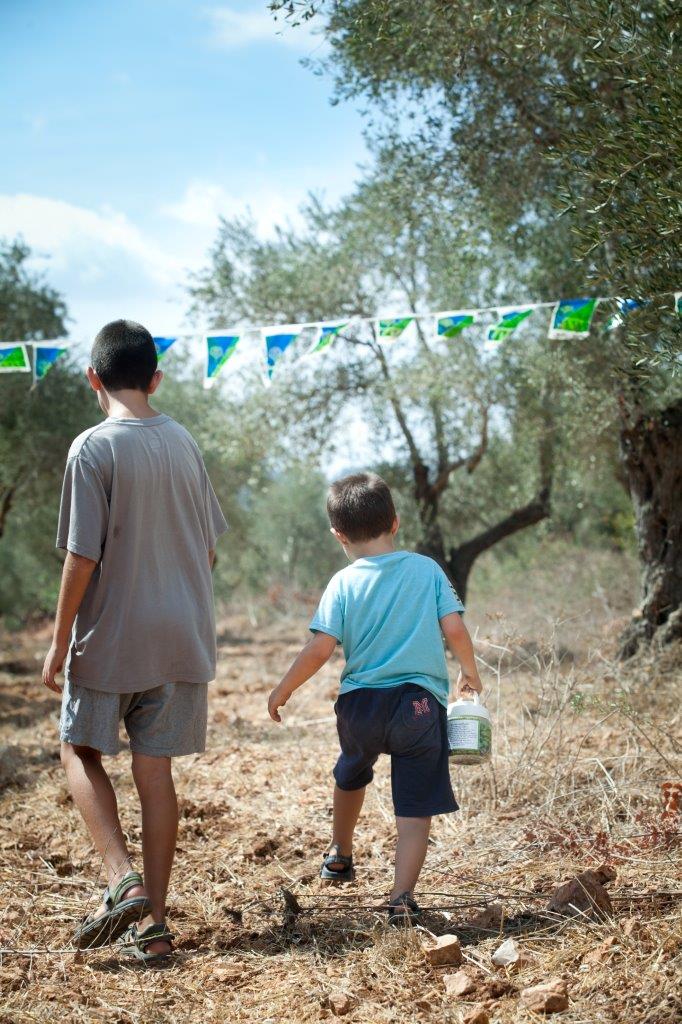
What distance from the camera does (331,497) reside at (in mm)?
3447

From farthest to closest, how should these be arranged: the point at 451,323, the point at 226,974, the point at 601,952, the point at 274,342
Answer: the point at 451,323 < the point at 274,342 < the point at 226,974 < the point at 601,952

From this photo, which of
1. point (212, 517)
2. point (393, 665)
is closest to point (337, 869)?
point (393, 665)

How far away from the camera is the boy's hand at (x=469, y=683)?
332 centimetres

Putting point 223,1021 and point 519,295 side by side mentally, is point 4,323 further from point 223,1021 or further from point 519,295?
point 223,1021

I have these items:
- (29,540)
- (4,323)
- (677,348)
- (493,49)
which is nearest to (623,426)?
(493,49)

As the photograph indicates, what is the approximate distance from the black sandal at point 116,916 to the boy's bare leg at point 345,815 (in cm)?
78

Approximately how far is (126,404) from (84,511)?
1.35 feet

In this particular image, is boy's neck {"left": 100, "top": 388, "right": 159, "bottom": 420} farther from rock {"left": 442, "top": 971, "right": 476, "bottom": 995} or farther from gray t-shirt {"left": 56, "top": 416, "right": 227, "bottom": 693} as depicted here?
rock {"left": 442, "top": 971, "right": 476, "bottom": 995}

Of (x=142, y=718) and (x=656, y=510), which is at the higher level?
(x=656, y=510)

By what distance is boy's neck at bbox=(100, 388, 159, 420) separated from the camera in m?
3.29

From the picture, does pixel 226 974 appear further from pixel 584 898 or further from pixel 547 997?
pixel 584 898

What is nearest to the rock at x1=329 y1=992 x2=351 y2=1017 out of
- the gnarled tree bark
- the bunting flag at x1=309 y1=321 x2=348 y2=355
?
the gnarled tree bark

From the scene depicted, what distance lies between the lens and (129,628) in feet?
10.3

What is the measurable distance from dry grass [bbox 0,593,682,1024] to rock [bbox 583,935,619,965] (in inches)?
0.6
